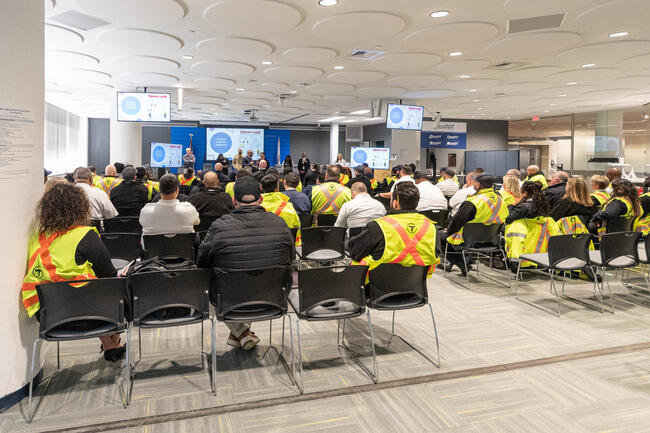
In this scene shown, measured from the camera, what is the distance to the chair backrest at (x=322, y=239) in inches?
202

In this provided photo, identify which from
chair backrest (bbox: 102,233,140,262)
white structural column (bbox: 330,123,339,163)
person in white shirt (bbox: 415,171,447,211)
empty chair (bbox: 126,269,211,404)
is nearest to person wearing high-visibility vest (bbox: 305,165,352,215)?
person in white shirt (bbox: 415,171,447,211)

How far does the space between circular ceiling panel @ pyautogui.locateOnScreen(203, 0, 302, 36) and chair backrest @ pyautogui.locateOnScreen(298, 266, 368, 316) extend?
357 cm

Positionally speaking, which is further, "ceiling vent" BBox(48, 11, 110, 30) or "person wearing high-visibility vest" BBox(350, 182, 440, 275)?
"ceiling vent" BBox(48, 11, 110, 30)

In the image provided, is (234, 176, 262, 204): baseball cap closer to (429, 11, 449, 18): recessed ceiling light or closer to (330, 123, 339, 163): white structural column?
(429, 11, 449, 18): recessed ceiling light

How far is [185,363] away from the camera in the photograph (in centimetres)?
354

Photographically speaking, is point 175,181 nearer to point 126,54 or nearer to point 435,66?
point 126,54

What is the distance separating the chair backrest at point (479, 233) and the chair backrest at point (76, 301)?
13.6 feet

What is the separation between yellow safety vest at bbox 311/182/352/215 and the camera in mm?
6508

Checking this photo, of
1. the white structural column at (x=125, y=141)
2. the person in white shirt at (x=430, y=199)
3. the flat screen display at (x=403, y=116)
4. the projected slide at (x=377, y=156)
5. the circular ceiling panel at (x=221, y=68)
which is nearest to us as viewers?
the person in white shirt at (x=430, y=199)

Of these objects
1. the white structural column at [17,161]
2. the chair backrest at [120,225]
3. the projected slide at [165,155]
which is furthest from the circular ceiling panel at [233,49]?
the projected slide at [165,155]

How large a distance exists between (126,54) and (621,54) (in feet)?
27.9

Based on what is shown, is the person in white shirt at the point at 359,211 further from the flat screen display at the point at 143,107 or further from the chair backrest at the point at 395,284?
the flat screen display at the point at 143,107

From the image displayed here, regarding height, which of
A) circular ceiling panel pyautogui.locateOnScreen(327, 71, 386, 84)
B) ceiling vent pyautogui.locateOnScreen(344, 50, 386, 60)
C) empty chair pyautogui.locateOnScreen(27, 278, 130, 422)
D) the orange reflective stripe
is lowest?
empty chair pyautogui.locateOnScreen(27, 278, 130, 422)

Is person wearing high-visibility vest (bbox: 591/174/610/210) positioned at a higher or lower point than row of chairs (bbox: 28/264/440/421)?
higher
